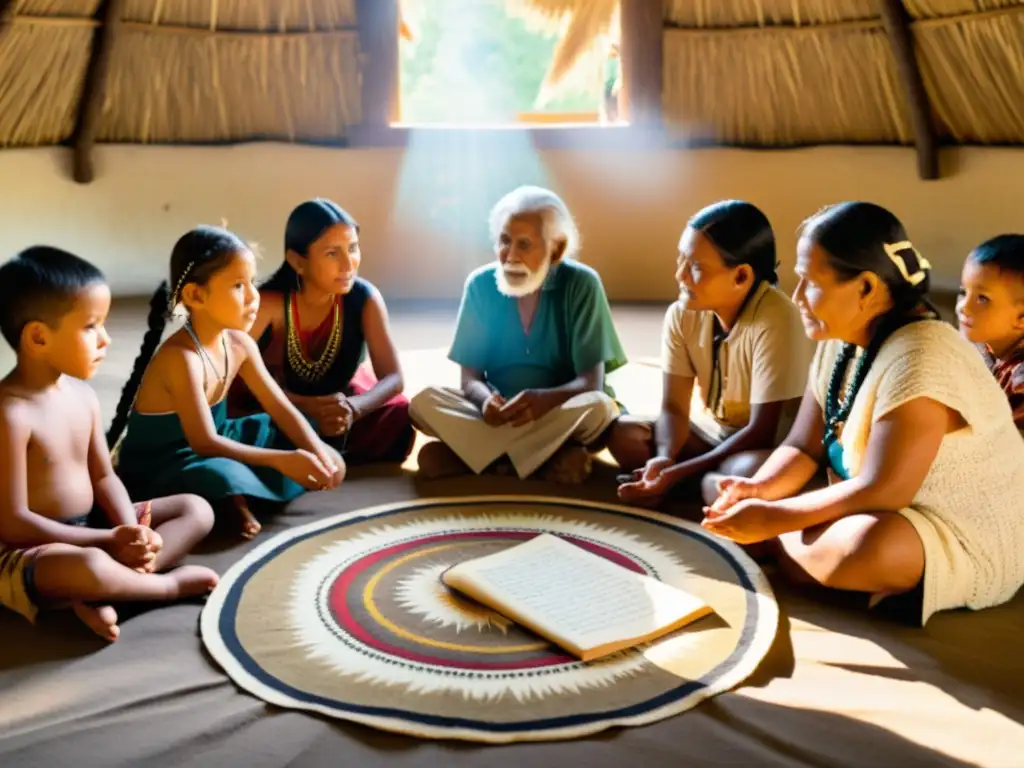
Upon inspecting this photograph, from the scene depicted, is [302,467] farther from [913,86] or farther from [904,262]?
[913,86]

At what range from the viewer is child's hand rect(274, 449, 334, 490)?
2576mm

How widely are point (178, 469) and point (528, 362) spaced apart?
3.62ft

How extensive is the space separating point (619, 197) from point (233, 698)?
4.77 meters

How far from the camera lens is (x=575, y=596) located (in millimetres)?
2123

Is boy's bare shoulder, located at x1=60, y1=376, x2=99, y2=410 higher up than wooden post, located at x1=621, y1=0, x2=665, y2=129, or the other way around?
wooden post, located at x1=621, y1=0, x2=665, y2=129

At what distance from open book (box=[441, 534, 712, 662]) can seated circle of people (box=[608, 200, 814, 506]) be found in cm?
49

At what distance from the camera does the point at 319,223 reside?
296cm

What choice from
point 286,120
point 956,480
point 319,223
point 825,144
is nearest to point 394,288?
point 286,120

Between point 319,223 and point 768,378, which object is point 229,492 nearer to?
point 319,223

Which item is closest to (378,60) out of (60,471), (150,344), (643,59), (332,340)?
(643,59)

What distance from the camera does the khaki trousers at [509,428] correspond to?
294 cm

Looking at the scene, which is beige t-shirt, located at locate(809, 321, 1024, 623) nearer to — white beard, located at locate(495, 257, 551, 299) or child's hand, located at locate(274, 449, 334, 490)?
white beard, located at locate(495, 257, 551, 299)

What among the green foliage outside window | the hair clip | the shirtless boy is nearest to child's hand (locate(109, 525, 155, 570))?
the shirtless boy

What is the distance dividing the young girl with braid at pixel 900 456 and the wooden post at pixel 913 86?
3747 mm
